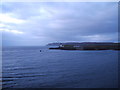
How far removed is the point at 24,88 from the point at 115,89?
8.46m

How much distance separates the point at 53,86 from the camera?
432 inches

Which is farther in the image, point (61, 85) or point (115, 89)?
point (61, 85)

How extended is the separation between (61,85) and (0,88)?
5.88 meters

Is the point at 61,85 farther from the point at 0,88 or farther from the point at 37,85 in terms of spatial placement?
the point at 0,88

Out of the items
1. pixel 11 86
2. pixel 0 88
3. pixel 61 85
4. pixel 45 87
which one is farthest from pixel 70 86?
pixel 0 88

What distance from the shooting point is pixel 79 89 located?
10227mm

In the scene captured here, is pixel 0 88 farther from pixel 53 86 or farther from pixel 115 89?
pixel 115 89

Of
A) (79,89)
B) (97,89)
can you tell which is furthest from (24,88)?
(97,89)

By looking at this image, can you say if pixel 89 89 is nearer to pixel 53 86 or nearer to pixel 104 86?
pixel 104 86

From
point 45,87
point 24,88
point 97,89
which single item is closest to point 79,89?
point 97,89

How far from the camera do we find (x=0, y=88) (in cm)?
1072

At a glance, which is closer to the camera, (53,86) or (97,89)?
(97,89)

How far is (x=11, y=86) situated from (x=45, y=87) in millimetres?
3552

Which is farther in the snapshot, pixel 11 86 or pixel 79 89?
pixel 11 86
